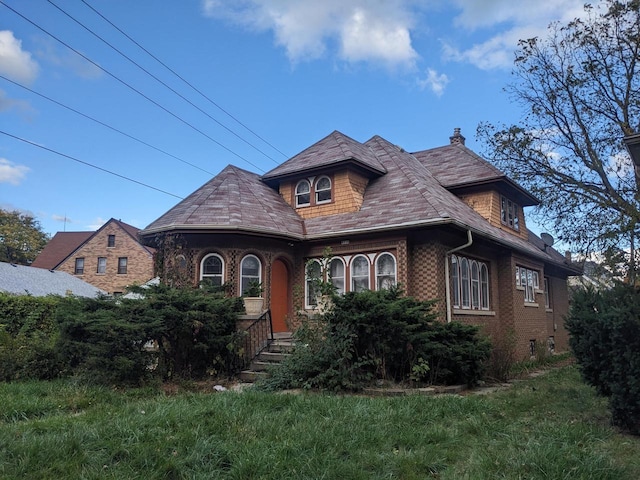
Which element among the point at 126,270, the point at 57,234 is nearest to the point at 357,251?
the point at 126,270

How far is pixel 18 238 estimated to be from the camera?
164 ft

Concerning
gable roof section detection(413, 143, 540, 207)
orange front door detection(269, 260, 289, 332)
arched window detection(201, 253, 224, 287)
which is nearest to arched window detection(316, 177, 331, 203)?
orange front door detection(269, 260, 289, 332)

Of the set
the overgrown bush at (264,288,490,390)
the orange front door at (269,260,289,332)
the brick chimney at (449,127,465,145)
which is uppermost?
the brick chimney at (449,127,465,145)

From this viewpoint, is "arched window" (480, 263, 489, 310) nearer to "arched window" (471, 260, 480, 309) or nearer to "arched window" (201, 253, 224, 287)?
"arched window" (471, 260, 480, 309)

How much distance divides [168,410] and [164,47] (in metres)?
12.0

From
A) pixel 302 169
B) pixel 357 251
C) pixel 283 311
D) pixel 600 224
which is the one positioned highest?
pixel 302 169

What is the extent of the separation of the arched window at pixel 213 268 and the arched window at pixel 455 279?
6.26m

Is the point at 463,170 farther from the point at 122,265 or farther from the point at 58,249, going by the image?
the point at 58,249

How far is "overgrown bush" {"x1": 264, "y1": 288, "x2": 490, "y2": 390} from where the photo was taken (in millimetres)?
8852

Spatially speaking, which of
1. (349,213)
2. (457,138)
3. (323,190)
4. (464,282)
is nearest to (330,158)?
(323,190)

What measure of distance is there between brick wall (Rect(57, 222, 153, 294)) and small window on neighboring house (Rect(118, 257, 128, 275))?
22cm

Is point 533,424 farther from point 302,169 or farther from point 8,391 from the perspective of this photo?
point 302,169

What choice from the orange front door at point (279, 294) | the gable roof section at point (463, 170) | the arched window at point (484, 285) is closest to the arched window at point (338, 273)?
the orange front door at point (279, 294)

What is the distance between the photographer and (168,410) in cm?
580
